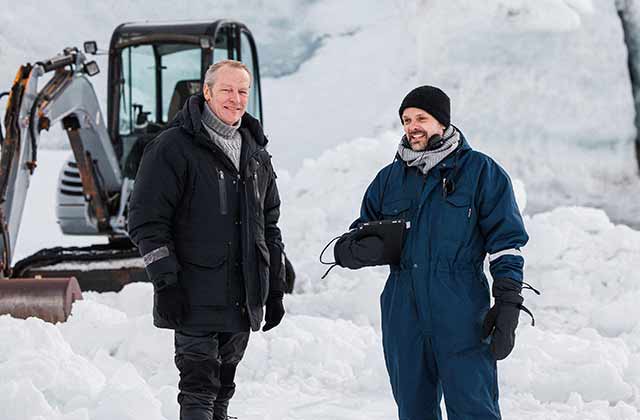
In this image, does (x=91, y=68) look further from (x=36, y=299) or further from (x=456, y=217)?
(x=456, y=217)

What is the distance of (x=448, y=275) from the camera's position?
2.57m

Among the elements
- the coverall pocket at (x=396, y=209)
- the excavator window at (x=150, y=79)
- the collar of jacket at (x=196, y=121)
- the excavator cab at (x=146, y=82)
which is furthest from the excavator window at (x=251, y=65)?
the coverall pocket at (x=396, y=209)

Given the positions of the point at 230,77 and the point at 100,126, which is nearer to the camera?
the point at 230,77

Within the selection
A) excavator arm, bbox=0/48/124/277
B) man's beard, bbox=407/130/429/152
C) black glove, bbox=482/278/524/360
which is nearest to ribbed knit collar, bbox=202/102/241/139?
man's beard, bbox=407/130/429/152

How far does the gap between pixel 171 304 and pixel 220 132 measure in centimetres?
58

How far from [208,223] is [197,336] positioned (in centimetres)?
36

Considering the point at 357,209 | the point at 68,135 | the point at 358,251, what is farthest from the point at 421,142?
→ the point at 357,209

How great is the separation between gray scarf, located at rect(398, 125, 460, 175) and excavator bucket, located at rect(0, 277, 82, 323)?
275 cm

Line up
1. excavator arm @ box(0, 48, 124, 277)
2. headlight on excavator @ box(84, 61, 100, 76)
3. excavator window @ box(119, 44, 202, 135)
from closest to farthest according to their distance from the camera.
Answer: excavator arm @ box(0, 48, 124, 277), headlight on excavator @ box(84, 61, 100, 76), excavator window @ box(119, 44, 202, 135)

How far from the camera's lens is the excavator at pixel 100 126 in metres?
5.84

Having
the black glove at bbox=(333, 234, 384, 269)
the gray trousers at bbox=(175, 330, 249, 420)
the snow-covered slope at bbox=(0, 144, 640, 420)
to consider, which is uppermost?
the black glove at bbox=(333, 234, 384, 269)

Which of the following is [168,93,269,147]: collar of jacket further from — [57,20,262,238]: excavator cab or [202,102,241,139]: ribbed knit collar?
[57,20,262,238]: excavator cab

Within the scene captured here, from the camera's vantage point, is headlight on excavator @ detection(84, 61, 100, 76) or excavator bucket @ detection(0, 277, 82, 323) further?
headlight on excavator @ detection(84, 61, 100, 76)

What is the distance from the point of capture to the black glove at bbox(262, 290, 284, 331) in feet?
9.96
